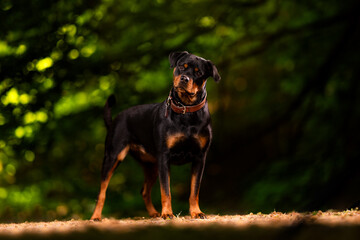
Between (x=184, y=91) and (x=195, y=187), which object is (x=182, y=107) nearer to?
(x=184, y=91)

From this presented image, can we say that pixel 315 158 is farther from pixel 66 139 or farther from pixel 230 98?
pixel 66 139

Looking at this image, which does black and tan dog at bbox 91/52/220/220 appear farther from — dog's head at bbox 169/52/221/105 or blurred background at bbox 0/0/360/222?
blurred background at bbox 0/0/360/222

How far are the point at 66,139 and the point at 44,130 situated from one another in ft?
1.20

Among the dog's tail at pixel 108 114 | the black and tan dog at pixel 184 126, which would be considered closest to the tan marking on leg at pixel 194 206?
the black and tan dog at pixel 184 126

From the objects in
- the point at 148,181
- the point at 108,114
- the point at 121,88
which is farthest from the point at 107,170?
the point at 121,88

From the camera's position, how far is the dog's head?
488cm

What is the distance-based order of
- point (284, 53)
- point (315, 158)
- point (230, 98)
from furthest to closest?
point (230, 98) → point (284, 53) → point (315, 158)

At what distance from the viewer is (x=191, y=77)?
16.2 ft

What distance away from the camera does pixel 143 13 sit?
7484 millimetres

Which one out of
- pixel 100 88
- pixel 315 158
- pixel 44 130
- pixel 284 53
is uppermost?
pixel 284 53

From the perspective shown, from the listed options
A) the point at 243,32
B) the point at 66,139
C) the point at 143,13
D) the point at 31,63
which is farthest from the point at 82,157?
the point at 243,32

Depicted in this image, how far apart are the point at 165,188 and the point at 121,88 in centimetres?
288

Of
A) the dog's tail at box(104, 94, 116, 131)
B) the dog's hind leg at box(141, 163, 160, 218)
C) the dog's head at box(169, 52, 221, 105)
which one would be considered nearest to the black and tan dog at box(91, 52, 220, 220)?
the dog's head at box(169, 52, 221, 105)

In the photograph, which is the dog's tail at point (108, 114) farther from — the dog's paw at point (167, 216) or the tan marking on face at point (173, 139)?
the dog's paw at point (167, 216)
